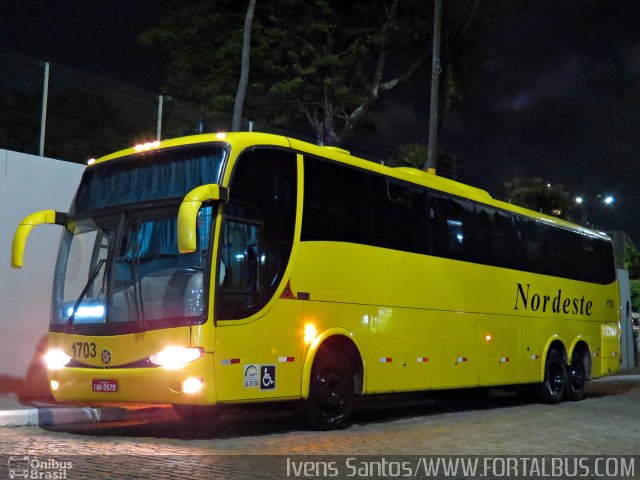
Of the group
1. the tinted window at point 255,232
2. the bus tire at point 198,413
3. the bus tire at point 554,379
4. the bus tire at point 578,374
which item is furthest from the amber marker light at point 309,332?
the bus tire at point 578,374

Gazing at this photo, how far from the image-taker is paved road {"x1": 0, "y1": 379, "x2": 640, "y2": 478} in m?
7.81

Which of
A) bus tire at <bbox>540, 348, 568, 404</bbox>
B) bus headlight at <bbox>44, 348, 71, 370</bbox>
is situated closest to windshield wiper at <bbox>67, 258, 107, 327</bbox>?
bus headlight at <bbox>44, 348, 71, 370</bbox>

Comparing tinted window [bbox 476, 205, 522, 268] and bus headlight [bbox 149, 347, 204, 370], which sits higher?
tinted window [bbox 476, 205, 522, 268]

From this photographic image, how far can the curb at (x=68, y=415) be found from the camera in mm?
10492

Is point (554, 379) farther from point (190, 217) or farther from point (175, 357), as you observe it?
point (190, 217)

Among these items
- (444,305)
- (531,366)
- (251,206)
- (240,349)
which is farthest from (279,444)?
(531,366)

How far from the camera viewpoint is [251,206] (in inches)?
378

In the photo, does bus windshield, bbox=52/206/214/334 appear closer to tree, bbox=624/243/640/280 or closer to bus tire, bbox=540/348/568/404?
bus tire, bbox=540/348/568/404

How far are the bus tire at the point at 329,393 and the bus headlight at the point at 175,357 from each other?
2078mm

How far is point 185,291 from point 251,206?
4.44 feet

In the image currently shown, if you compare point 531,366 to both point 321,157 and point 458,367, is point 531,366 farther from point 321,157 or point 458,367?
point 321,157

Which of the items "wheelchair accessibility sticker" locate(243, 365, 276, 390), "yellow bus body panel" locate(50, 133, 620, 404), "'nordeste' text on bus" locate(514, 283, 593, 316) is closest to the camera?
"yellow bus body panel" locate(50, 133, 620, 404)

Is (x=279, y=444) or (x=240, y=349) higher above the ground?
(x=240, y=349)

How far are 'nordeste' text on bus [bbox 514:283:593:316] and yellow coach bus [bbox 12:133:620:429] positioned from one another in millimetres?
2044
